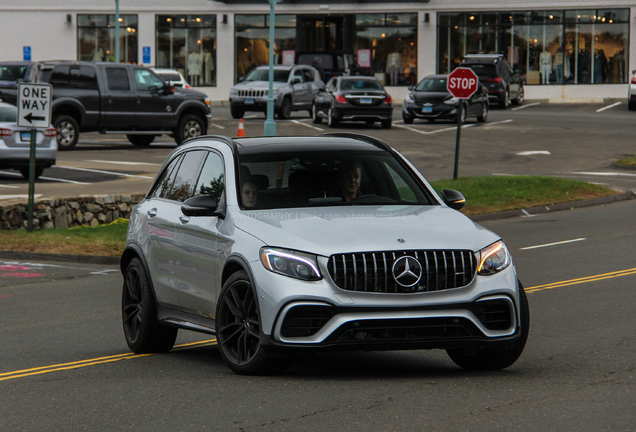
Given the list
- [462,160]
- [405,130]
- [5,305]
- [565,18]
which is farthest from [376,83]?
[5,305]

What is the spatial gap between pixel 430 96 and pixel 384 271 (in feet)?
107

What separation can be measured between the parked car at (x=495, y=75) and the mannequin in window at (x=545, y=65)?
21.3 feet

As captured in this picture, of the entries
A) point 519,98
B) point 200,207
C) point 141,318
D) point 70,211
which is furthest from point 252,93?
point 200,207

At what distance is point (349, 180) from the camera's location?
7387 millimetres

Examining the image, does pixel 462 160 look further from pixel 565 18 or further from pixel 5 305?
pixel 565 18

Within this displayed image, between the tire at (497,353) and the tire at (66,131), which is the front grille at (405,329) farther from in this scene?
the tire at (66,131)

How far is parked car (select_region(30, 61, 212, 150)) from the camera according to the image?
28.8 m

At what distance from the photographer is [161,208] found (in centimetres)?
812

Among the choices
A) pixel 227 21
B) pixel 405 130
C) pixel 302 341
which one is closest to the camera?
pixel 302 341

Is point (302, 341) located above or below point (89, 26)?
below

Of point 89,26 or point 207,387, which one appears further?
point 89,26

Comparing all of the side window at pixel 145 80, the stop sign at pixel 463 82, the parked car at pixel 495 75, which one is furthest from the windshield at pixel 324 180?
the parked car at pixel 495 75

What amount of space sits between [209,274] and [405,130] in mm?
30279

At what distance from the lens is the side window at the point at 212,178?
24.4 ft
